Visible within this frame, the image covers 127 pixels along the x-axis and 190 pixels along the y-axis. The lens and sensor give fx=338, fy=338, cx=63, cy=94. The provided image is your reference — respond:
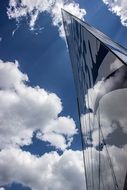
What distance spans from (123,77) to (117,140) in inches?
70.2

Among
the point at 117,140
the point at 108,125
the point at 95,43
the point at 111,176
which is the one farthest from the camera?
the point at 95,43

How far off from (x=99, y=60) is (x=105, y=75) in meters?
1.16

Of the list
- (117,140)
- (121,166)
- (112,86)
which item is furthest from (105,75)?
(121,166)

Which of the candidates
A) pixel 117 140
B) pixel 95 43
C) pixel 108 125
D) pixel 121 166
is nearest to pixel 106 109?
pixel 108 125

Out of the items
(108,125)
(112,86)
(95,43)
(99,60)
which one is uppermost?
(95,43)

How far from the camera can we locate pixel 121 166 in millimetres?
8906

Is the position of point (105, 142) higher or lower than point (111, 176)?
higher

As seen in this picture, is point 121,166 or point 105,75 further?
point 105,75

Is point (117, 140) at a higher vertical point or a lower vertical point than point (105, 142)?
lower

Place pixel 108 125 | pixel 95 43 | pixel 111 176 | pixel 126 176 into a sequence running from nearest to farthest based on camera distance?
pixel 126 176 → pixel 108 125 → pixel 111 176 → pixel 95 43

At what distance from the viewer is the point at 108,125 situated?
1028cm

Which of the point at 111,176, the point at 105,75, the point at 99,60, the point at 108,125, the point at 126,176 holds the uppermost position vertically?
the point at 99,60

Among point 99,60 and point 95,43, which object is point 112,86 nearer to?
point 99,60

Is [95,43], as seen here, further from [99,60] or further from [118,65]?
[118,65]
